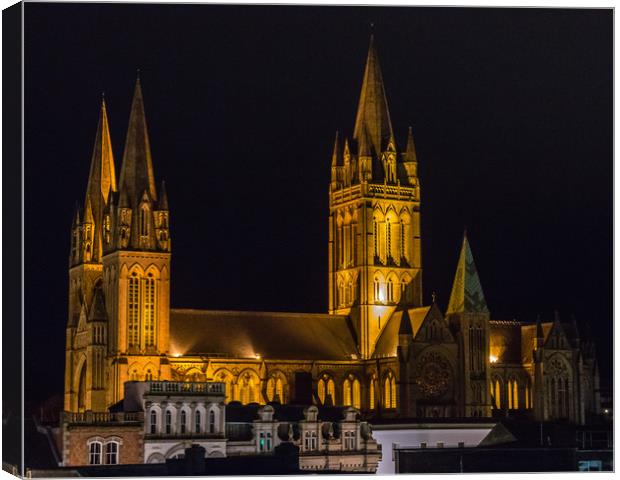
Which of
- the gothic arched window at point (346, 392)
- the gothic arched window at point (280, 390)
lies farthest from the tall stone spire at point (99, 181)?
the gothic arched window at point (346, 392)

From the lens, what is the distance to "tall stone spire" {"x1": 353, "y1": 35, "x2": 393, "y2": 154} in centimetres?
10025

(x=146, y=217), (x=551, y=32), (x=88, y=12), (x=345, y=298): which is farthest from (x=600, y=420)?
(x=88, y=12)

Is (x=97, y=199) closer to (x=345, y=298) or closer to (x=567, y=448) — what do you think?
(x=345, y=298)

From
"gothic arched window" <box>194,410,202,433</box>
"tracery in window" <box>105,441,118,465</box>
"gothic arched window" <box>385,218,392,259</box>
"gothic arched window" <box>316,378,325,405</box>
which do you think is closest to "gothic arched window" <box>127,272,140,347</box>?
"gothic arched window" <box>316,378,325,405</box>

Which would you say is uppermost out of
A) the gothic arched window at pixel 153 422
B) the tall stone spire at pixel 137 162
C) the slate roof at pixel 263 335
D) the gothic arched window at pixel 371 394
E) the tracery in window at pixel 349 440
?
the tall stone spire at pixel 137 162

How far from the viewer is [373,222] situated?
103m

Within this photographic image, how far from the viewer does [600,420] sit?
98375 mm

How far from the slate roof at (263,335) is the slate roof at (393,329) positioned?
1.39 meters

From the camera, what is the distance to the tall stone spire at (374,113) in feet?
329

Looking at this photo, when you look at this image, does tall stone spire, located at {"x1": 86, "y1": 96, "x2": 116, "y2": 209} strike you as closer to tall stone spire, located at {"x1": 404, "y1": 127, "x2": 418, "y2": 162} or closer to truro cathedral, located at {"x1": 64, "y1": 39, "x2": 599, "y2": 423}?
truro cathedral, located at {"x1": 64, "y1": 39, "x2": 599, "y2": 423}

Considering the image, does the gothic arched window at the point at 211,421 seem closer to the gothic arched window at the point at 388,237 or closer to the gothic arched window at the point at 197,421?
the gothic arched window at the point at 197,421

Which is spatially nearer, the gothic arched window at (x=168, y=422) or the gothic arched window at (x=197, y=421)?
the gothic arched window at (x=168, y=422)

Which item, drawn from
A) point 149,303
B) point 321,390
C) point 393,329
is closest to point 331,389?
point 321,390

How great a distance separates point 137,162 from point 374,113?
14510mm
